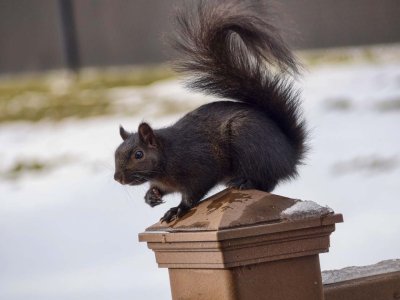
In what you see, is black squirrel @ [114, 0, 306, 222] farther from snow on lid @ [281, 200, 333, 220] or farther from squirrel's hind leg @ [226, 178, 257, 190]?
snow on lid @ [281, 200, 333, 220]

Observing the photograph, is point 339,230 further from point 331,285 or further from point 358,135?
point 331,285

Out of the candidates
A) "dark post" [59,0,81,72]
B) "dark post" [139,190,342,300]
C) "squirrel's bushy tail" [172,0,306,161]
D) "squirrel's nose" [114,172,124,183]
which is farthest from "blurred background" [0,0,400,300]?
"dark post" [139,190,342,300]

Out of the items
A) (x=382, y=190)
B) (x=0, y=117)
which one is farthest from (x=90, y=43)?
(x=382, y=190)

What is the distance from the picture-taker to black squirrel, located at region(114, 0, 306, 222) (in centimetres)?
223

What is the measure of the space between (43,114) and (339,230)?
16.8 feet

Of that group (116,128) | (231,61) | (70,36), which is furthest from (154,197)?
(70,36)

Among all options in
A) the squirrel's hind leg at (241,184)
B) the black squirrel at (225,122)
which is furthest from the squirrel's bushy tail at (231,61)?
the squirrel's hind leg at (241,184)

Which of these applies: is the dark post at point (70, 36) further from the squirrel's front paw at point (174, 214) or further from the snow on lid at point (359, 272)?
the squirrel's front paw at point (174, 214)

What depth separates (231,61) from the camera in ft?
8.02

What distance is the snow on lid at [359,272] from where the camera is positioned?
235 centimetres

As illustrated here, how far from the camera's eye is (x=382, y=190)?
21.6 feet

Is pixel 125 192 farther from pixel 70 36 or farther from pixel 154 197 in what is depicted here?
pixel 70 36

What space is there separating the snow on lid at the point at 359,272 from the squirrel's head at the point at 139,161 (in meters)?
0.50

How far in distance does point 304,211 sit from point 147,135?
0.50m
